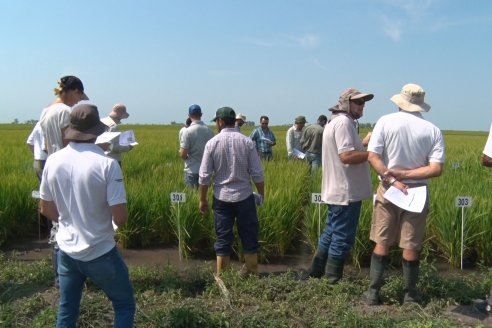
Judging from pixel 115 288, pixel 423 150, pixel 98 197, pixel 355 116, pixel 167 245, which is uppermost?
pixel 355 116

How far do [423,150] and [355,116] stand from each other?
650 millimetres

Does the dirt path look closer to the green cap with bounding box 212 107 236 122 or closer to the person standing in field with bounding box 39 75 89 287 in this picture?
the person standing in field with bounding box 39 75 89 287

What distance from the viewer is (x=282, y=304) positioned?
129 inches

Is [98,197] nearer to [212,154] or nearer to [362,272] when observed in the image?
[212,154]

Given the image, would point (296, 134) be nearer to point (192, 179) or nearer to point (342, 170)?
point (192, 179)

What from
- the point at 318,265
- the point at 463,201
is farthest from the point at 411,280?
the point at 463,201

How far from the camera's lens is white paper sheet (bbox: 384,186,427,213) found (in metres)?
3.10

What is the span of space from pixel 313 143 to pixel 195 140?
3.48 m

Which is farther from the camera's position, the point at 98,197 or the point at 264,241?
the point at 264,241

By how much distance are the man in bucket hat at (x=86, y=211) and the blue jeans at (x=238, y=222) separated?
58.5 inches

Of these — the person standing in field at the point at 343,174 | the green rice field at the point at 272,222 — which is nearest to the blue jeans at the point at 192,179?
the green rice field at the point at 272,222

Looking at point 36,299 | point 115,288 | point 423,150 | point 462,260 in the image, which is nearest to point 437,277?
point 462,260

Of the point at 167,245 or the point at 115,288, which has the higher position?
the point at 115,288

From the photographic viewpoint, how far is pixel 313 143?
8.66m
